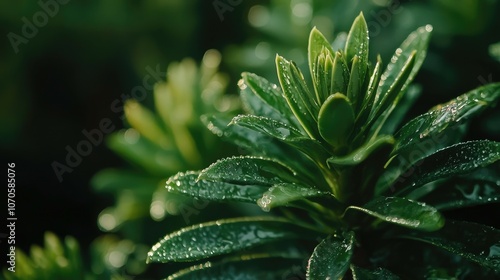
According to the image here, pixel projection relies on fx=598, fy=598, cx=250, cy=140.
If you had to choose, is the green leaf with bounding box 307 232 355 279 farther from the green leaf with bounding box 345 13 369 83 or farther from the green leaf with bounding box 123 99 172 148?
the green leaf with bounding box 123 99 172 148

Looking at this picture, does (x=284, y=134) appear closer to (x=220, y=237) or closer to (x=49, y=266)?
(x=220, y=237)

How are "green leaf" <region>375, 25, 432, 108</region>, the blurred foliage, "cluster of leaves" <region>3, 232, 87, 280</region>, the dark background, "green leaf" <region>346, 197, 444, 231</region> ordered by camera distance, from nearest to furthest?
"green leaf" <region>346, 197, 444, 231</region>
"green leaf" <region>375, 25, 432, 108</region>
"cluster of leaves" <region>3, 232, 87, 280</region>
the blurred foliage
the dark background

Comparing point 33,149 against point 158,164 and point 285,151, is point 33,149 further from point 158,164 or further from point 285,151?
point 285,151

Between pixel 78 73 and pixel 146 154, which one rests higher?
pixel 78 73

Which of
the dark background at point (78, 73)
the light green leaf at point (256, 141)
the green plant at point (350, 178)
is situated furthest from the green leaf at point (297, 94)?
the dark background at point (78, 73)

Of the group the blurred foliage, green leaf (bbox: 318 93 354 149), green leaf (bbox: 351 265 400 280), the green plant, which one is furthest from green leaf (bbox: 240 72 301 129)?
the blurred foliage

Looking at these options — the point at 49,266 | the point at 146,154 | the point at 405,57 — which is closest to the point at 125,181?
the point at 146,154

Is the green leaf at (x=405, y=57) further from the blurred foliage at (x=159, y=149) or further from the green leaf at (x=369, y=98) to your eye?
the blurred foliage at (x=159, y=149)
